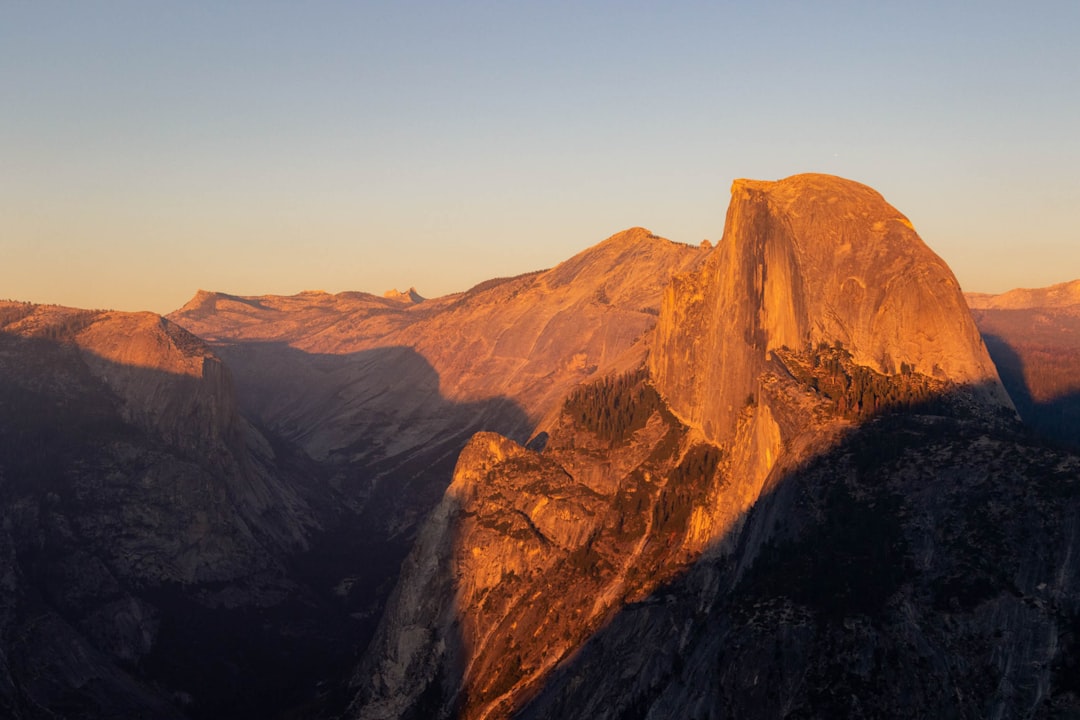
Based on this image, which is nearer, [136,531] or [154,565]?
[154,565]

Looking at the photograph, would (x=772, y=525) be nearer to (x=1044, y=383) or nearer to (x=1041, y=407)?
(x=1041, y=407)

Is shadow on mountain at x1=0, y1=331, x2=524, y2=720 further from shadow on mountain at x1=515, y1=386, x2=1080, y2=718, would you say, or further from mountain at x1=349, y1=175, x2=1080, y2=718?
shadow on mountain at x1=515, y1=386, x2=1080, y2=718

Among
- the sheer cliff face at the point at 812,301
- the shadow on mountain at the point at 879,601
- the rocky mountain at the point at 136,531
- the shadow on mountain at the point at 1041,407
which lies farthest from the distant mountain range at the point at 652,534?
the shadow on mountain at the point at 1041,407

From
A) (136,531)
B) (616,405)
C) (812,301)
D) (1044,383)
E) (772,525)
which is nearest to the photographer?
(772,525)

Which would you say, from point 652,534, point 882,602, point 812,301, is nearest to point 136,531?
point 652,534

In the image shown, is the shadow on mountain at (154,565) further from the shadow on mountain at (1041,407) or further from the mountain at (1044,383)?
the mountain at (1044,383)

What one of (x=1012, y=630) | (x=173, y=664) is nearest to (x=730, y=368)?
(x=1012, y=630)
